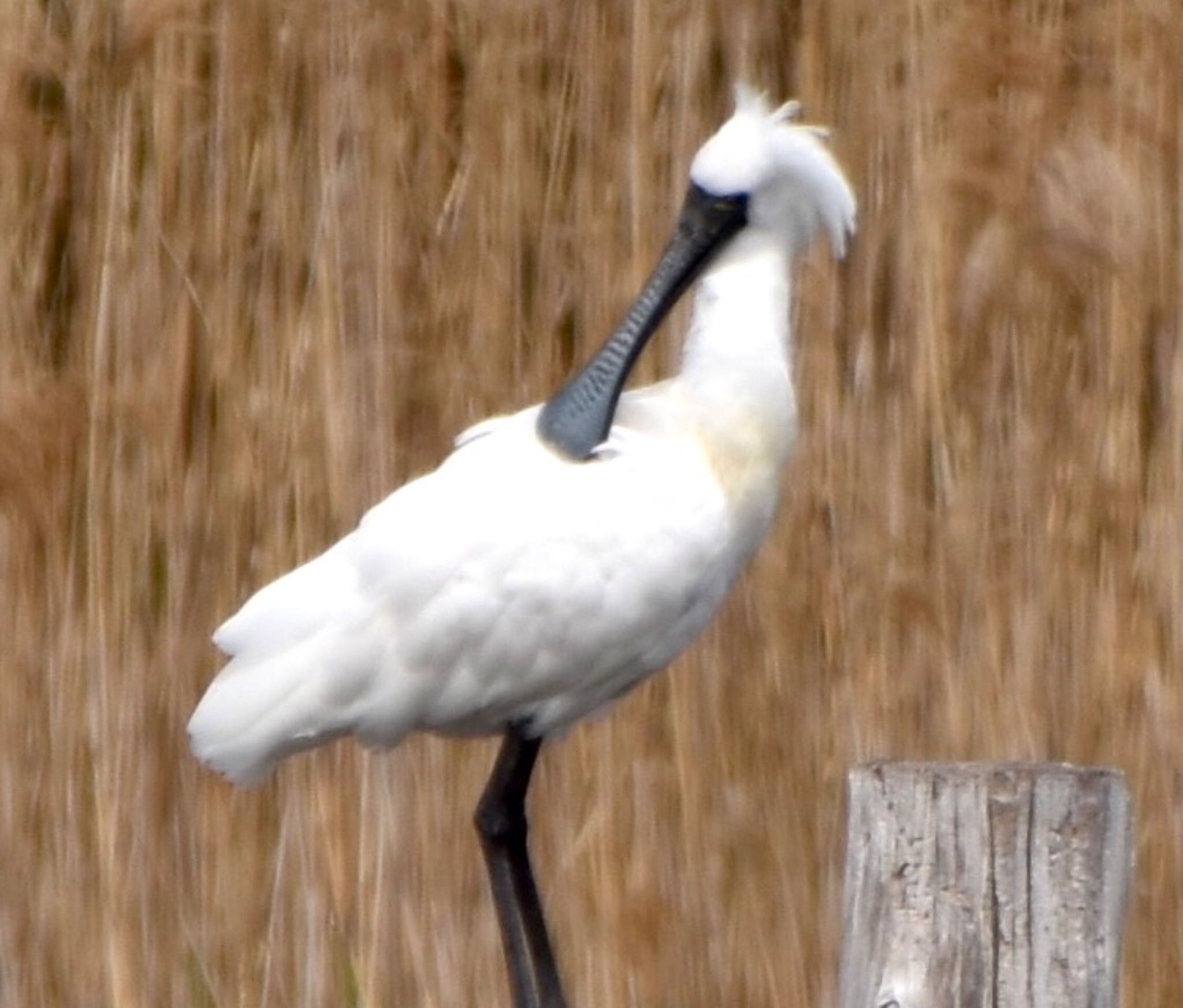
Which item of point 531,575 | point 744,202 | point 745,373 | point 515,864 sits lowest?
point 515,864

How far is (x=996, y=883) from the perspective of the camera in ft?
5.74

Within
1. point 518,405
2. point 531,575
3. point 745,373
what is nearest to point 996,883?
point 531,575

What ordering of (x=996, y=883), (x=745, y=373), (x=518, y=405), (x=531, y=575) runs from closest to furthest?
(x=996, y=883) → (x=531, y=575) → (x=745, y=373) → (x=518, y=405)

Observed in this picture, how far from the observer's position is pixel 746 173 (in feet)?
8.76

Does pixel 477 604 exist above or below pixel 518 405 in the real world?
below

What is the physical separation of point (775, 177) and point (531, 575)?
0.47 metres

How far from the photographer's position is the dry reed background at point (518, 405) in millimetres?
2990

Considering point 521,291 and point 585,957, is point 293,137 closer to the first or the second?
point 521,291

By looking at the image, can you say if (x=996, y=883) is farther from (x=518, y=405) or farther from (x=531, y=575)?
(x=518, y=405)

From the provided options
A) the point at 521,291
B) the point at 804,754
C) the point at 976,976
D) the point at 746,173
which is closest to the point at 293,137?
the point at 521,291

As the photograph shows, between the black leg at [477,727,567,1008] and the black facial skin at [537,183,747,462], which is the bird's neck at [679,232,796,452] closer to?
the black facial skin at [537,183,747,462]

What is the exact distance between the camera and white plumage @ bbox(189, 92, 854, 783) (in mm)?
2516

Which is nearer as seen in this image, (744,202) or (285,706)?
(285,706)

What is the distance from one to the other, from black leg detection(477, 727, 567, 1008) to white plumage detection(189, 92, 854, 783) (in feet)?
0.28
